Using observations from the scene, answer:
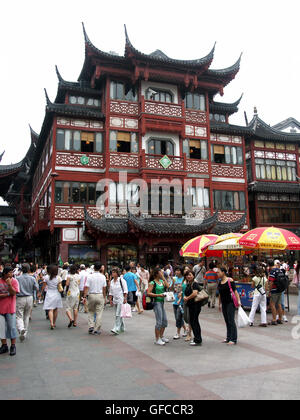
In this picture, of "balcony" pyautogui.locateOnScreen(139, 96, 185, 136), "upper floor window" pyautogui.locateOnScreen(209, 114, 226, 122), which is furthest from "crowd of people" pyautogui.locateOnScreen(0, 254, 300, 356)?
"upper floor window" pyautogui.locateOnScreen(209, 114, 226, 122)

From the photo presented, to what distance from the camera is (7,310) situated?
298 inches

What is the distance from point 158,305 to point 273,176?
2720cm

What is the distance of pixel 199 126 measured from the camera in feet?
92.7

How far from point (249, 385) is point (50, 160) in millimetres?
23300

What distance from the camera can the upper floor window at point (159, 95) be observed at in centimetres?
2714

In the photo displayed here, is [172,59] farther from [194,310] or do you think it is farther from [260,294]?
[194,310]

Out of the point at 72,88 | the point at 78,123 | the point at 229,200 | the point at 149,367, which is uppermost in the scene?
the point at 72,88

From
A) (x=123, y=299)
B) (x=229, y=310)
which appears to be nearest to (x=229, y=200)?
(x=123, y=299)

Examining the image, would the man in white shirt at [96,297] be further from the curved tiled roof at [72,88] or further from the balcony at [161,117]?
the curved tiled roof at [72,88]

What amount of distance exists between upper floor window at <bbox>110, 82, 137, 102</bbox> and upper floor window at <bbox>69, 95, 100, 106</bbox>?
1.90 m

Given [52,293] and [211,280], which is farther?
[211,280]

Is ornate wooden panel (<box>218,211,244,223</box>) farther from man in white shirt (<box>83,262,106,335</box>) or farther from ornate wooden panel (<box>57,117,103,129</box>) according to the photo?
man in white shirt (<box>83,262,106,335</box>)

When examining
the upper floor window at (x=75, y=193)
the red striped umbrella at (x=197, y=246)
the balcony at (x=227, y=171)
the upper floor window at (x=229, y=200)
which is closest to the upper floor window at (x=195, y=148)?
the balcony at (x=227, y=171)
